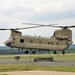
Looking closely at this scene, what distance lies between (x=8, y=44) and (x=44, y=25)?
9624 millimetres

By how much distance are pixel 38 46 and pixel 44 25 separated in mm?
9271

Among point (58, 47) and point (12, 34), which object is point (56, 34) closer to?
point (58, 47)

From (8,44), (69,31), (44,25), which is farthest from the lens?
(69,31)

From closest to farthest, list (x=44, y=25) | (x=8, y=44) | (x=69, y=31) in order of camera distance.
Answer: (x=44, y=25) → (x=8, y=44) → (x=69, y=31)

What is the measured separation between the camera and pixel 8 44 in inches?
2404

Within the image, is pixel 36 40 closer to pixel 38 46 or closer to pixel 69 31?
pixel 38 46

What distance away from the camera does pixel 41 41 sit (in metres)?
63.9

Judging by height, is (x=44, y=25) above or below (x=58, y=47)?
above

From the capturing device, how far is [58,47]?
213 feet

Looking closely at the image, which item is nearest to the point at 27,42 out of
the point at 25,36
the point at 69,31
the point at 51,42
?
the point at 25,36

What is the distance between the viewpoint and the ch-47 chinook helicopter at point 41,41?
6138cm

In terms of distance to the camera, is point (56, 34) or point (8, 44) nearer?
point (8, 44)

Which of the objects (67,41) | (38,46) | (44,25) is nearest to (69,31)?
(67,41)

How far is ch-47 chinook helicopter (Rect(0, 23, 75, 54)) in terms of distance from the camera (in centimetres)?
6138
